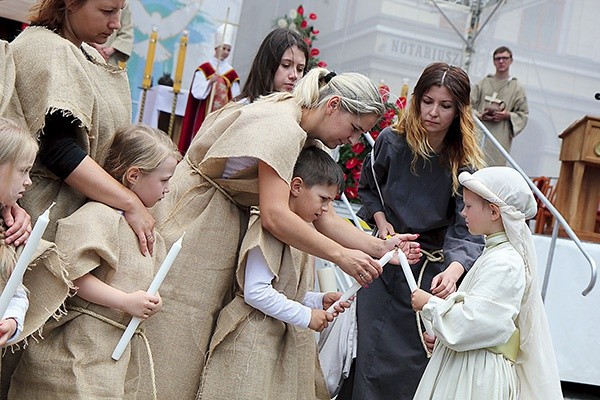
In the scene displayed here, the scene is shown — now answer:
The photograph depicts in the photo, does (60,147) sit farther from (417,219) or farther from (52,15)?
(417,219)

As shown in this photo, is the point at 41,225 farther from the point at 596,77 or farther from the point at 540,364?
the point at 596,77

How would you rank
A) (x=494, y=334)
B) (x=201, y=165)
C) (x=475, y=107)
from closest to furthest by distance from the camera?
(x=494, y=334) → (x=201, y=165) → (x=475, y=107)

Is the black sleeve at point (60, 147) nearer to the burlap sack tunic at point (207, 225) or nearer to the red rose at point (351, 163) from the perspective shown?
the burlap sack tunic at point (207, 225)

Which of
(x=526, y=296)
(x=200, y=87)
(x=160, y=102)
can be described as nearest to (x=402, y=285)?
(x=526, y=296)

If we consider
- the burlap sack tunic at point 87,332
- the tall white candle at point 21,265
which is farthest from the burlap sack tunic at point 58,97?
the tall white candle at point 21,265

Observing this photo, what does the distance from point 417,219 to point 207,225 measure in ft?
2.67

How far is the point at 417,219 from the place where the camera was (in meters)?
3.29

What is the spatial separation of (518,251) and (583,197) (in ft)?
14.8

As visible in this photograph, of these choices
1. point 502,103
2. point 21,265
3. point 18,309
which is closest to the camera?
point 21,265

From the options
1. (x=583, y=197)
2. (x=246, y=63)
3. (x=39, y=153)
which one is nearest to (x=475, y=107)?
(x=583, y=197)

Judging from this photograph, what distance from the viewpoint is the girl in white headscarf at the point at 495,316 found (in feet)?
8.93

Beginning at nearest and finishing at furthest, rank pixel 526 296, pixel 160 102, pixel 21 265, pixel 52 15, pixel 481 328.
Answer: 1. pixel 21 265
2. pixel 52 15
3. pixel 481 328
4. pixel 526 296
5. pixel 160 102

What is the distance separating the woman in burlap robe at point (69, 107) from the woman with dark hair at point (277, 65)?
1.29m

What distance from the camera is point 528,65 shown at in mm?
9844
